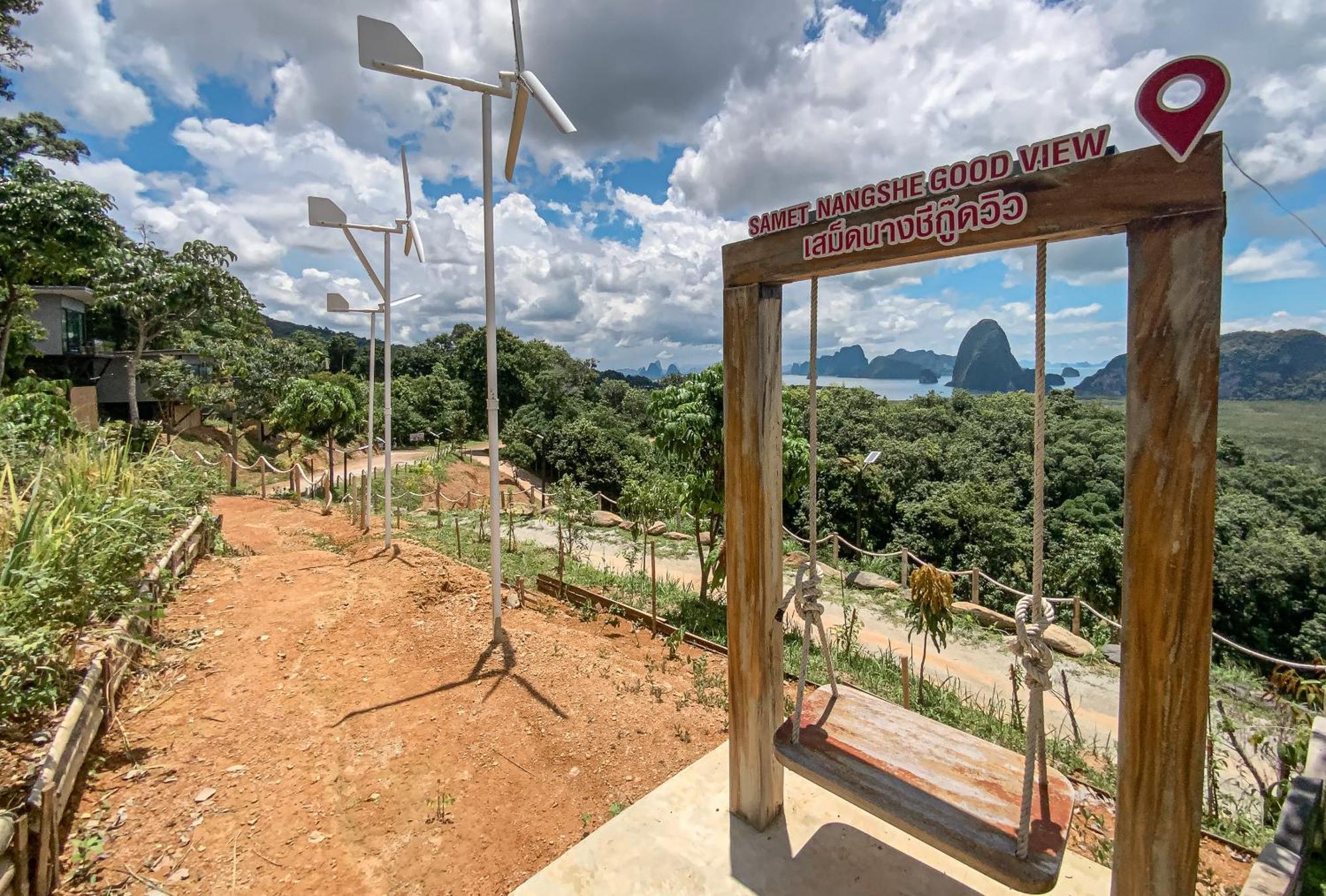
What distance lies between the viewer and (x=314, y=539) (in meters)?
9.55

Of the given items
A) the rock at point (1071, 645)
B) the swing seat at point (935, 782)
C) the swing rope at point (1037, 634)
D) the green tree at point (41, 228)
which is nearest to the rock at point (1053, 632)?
the rock at point (1071, 645)

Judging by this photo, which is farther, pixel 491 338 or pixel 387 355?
pixel 387 355

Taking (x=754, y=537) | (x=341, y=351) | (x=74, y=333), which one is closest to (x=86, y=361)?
(x=74, y=333)

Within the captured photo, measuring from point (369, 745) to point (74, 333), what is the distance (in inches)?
986

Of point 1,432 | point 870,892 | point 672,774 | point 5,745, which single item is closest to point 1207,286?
point 870,892

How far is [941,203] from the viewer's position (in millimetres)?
1841

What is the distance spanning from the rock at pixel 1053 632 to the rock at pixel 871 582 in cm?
133

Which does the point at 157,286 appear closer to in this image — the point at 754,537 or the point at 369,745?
the point at 369,745

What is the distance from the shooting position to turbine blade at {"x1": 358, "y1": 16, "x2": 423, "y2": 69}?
13.9ft

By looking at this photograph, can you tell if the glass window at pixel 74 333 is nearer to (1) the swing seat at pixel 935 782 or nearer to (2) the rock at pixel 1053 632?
(1) the swing seat at pixel 935 782

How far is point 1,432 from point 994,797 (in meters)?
10.2

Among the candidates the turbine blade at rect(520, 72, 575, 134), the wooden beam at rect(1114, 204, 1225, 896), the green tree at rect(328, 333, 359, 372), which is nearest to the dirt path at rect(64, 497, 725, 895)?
the wooden beam at rect(1114, 204, 1225, 896)

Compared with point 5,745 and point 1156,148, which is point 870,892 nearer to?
point 1156,148

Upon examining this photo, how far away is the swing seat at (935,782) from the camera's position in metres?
1.76
